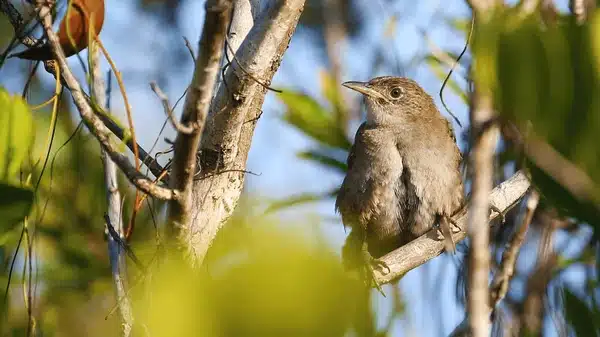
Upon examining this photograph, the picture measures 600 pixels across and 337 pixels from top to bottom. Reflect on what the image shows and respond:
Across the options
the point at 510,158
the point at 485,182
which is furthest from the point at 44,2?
the point at 510,158

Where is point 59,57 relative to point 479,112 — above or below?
above

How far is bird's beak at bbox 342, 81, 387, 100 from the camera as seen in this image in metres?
5.57

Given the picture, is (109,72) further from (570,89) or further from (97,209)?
(570,89)

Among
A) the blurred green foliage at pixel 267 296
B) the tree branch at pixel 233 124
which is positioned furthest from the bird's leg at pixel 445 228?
the blurred green foliage at pixel 267 296

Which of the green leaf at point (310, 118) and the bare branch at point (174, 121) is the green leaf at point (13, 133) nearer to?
the bare branch at point (174, 121)

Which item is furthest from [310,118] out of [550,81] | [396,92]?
[550,81]

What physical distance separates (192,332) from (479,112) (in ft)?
2.87

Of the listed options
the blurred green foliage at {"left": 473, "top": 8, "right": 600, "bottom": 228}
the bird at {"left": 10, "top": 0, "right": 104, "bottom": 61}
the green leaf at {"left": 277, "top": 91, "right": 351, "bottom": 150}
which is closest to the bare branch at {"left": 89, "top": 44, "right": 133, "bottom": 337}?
the bird at {"left": 10, "top": 0, "right": 104, "bottom": 61}

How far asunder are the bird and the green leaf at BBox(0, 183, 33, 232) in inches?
17.3

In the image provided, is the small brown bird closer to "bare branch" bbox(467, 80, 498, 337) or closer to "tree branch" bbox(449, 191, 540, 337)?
"tree branch" bbox(449, 191, 540, 337)

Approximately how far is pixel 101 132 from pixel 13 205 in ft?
1.21

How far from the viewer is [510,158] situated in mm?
4160

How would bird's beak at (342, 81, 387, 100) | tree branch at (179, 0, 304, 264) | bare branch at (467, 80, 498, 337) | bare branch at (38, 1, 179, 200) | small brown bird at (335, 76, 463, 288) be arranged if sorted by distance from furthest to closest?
bird's beak at (342, 81, 387, 100) → small brown bird at (335, 76, 463, 288) → tree branch at (179, 0, 304, 264) → bare branch at (38, 1, 179, 200) → bare branch at (467, 80, 498, 337)

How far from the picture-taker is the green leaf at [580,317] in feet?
7.53
